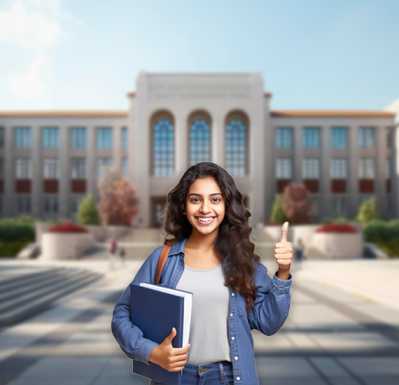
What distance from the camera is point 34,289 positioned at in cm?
1384

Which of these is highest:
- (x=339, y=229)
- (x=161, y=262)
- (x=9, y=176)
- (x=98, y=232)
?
(x=9, y=176)

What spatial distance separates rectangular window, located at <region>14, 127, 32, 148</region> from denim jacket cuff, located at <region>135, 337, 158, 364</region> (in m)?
55.9

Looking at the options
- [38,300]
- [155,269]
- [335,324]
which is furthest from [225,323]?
[38,300]

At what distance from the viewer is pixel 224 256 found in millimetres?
2590

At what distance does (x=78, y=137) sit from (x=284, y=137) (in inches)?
981

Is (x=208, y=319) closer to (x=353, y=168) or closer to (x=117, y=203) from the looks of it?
(x=117, y=203)

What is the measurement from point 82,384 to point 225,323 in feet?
12.2

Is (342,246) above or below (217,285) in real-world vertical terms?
below

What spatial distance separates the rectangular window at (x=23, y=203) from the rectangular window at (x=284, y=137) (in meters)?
30.8

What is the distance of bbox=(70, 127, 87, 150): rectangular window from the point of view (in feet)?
176

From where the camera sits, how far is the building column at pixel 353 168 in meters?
53.1

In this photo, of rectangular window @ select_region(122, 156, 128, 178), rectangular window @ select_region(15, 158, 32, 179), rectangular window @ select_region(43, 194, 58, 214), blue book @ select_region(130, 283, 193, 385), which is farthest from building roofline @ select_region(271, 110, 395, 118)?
blue book @ select_region(130, 283, 193, 385)

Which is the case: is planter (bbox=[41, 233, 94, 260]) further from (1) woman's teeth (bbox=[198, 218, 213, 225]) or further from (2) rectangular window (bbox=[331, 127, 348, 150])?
(2) rectangular window (bbox=[331, 127, 348, 150])

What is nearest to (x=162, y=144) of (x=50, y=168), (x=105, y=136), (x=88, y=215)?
(x=105, y=136)
